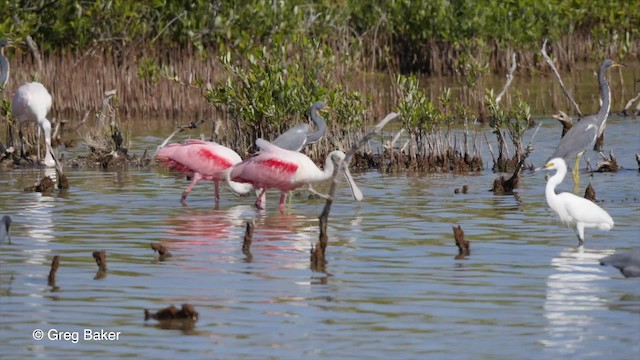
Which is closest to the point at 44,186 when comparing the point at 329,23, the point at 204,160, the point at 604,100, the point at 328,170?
the point at 204,160

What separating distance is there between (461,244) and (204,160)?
4.19 meters

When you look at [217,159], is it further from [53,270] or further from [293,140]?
[53,270]

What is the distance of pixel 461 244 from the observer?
33.3 feet

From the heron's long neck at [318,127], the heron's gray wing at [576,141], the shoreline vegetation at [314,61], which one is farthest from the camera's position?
the shoreline vegetation at [314,61]

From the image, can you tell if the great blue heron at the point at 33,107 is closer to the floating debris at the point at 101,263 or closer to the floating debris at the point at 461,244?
the floating debris at the point at 101,263

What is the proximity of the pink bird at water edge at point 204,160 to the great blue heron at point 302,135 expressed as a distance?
1194 millimetres

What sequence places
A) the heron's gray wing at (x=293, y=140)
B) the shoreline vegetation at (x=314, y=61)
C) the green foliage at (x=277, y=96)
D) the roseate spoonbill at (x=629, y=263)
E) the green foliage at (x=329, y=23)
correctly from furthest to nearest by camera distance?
the green foliage at (x=329, y=23) → the shoreline vegetation at (x=314, y=61) → the green foliage at (x=277, y=96) → the heron's gray wing at (x=293, y=140) → the roseate spoonbill at (x=629, y=263)

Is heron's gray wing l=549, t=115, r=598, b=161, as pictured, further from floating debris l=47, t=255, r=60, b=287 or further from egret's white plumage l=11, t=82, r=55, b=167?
floating debris l=47, t=255, r=60, b=287

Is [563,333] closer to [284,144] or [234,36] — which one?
[284,144]

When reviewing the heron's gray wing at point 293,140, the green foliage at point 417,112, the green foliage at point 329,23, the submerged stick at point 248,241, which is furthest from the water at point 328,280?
the green foliage at point 329,23

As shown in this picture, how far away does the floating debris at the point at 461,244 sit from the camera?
10.0m

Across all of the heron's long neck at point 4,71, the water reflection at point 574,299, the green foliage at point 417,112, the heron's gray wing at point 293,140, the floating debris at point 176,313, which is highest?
the heron's long neck at point 4,71

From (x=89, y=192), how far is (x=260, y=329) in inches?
286

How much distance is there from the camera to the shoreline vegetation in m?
16.5
